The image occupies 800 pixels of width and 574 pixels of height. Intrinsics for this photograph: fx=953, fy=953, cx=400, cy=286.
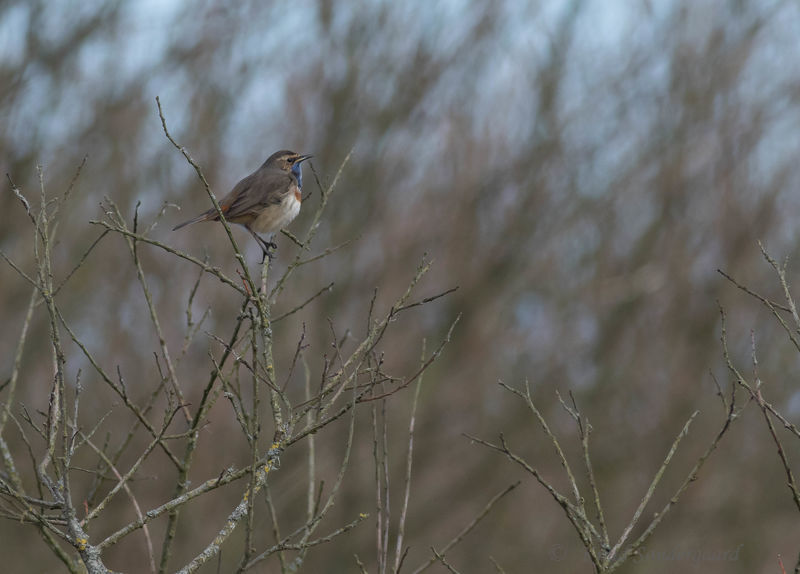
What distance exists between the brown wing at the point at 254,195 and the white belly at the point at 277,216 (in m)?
0.04

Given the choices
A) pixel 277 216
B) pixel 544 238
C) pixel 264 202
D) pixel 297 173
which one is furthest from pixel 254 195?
pixel 544 238

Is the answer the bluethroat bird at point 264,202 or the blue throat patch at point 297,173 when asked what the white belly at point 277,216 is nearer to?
the bluethroat bird at point 264,202

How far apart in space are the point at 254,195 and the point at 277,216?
0.83 feet

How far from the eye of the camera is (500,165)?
12.3 metres

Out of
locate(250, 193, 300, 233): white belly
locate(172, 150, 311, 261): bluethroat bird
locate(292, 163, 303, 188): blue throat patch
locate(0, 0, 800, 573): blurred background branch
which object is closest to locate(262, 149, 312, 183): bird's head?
locate(292, 163, 303, 188): blue throat patch

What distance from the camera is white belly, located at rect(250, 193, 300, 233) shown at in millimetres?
5980

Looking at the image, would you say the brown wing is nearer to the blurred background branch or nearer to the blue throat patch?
the blue throat patch

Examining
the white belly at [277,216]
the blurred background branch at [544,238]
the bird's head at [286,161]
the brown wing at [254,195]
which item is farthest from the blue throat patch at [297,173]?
the blurred background branch at [544,238]

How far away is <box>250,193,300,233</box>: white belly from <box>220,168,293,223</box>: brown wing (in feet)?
0.12

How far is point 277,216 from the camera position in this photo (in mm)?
6004

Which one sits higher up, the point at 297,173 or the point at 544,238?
the point at 544,238

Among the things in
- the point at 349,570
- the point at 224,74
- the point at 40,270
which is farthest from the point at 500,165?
the point at 40,270

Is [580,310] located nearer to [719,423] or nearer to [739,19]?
[719,423]

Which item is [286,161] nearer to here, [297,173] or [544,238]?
[297,173]
